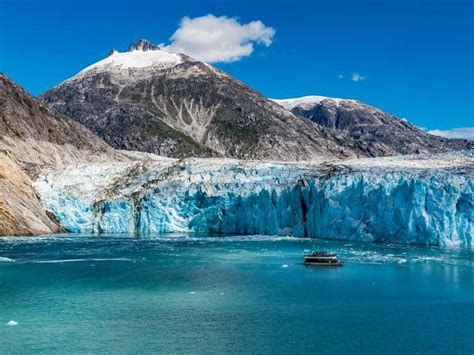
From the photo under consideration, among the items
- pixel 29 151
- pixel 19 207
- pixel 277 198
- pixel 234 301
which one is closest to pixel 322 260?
pixel 234 301

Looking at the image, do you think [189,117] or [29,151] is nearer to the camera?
[29,151]

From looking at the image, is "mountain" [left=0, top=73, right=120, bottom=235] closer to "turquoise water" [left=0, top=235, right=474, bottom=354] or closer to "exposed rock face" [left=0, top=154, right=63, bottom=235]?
"exposed rock face" [left=0, top=154, right=63, bottom=235]

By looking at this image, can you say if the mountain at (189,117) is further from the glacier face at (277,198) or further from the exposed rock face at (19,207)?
the exposed rock face at (19,207)

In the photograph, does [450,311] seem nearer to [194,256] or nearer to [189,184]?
[194,256]

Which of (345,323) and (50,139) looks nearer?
(345,323)

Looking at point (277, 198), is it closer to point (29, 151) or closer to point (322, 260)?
point (322, 260)

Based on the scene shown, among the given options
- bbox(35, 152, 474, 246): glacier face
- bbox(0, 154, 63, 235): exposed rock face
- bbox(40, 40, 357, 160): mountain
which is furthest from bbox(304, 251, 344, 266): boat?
bbox(40, 40, 357, 160): mountain

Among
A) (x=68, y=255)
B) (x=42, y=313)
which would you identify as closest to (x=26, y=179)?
(x=68, y=255)
